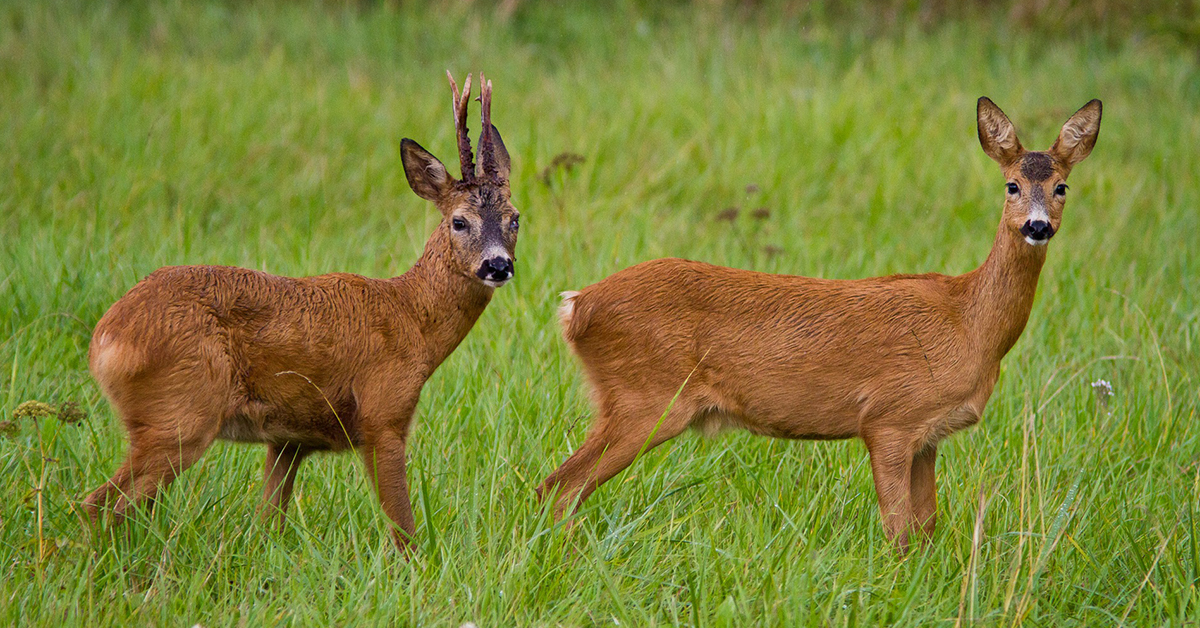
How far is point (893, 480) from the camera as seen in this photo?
403 centimetres

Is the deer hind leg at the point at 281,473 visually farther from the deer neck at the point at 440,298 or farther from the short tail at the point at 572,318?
the short tail at the point at 572,318

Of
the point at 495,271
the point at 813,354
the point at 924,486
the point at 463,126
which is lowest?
the point at 924,486

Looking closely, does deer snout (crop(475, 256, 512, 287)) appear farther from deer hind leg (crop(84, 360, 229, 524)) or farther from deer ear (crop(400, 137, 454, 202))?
deer hind leg (crop(84, 360, 229, 524))

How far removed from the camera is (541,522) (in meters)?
3.48

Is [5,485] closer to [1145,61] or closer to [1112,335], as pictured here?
[1112,335]

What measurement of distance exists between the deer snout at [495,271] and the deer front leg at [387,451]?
0.47 m

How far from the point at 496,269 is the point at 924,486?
1.67 m

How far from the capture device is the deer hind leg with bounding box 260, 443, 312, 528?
3.89 m

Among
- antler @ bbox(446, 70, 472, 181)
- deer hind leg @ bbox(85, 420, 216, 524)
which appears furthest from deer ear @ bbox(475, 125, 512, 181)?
deer hind leg @ bbox(85, 420, 216, 524)

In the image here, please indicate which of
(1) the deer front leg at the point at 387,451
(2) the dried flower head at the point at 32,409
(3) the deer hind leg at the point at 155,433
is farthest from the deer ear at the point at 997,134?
(2) the dried flower head at the point at 32,409

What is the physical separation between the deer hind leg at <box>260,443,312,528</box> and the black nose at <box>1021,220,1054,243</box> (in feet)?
7.99

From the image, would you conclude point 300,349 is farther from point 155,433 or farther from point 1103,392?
point 1103,392

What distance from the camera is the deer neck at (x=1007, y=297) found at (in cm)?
418

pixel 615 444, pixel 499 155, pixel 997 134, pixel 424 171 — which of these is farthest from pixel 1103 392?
pixel 424 171
